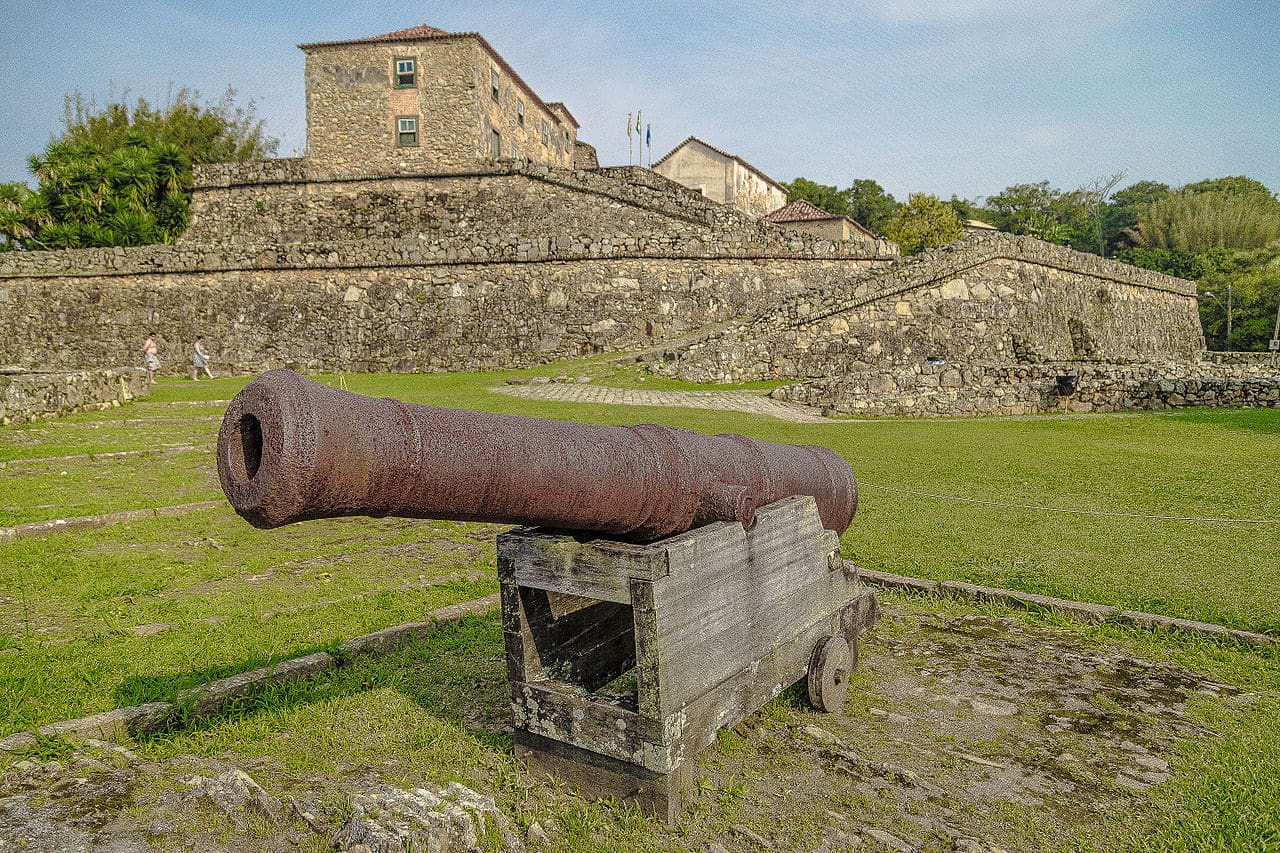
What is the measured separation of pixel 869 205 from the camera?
58.4 metres

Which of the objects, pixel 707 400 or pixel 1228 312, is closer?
pixel 707 400

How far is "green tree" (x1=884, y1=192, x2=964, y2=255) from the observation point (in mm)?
42125

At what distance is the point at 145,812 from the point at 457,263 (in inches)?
844

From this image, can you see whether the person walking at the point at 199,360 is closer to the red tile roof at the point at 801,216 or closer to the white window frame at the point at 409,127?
the white window frame at the point at 409,127

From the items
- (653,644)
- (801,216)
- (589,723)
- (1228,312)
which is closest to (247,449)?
(653,644)

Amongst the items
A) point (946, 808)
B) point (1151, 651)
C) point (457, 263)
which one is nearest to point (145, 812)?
point (946, 808)

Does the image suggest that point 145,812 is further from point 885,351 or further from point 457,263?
point 457,263

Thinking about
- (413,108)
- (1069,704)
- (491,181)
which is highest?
(413,108)

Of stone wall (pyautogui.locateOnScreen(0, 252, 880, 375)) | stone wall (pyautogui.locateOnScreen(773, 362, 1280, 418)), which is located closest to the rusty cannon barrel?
stone wall (pyautogui.locateOnScreen(773, 362, 1280, 418))

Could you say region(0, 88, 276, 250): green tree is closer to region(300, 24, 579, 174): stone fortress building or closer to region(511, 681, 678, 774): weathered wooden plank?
region(300, 24, 579, 174): stone fortress building

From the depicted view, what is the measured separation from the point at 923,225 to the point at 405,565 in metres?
41.3

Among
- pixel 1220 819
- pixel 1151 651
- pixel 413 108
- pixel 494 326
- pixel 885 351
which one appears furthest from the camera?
pixel 413 108

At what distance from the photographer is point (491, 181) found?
28578mm

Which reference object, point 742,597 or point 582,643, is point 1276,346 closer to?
point 742,597
